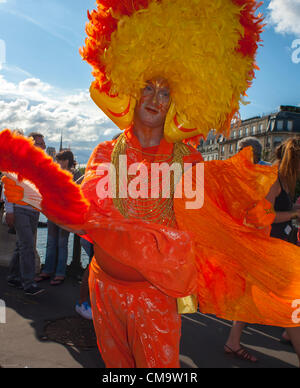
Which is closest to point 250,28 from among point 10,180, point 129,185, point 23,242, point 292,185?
point 129,185

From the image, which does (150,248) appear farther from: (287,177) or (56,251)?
(56,251)

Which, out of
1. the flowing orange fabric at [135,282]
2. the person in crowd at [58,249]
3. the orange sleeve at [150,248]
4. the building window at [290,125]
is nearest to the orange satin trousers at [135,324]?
the flowing orange fabric at [135,282]

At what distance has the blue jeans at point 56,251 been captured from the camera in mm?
4938

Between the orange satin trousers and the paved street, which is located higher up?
the orange satin trousers

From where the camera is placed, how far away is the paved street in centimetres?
288

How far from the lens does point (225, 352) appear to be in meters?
3.19

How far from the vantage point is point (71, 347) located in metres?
3.10

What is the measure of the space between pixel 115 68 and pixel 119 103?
18 cm

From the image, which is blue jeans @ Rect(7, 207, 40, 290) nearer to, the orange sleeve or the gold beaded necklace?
the gold beaded necklace

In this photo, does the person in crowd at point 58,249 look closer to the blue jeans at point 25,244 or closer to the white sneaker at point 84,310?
the blue jeans at point 25,244

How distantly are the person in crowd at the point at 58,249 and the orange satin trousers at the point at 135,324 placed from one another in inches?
136

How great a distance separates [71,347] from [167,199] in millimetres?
2194

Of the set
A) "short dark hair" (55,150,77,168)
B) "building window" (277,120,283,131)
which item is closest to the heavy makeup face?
"short dark hair" (55,150,77,168)

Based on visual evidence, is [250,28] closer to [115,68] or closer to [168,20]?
[168,20]
